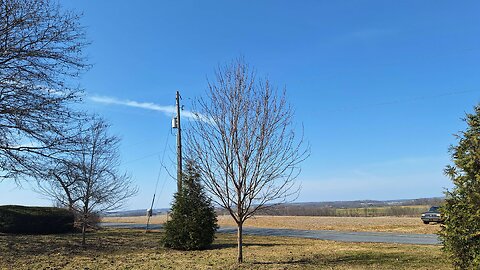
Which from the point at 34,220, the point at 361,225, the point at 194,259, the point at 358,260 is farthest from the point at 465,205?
the point at 361,225

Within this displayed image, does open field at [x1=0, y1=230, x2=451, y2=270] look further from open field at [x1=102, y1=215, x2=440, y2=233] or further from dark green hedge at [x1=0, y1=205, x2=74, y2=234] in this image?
open field at [x1=102, y1=215, x2=440, y2=233]

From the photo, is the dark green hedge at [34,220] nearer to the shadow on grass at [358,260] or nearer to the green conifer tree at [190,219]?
the green conifer tree at [190,219]

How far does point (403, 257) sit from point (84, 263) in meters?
8.74

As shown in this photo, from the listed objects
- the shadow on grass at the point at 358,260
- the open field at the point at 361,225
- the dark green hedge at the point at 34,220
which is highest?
the dark green hedge at the point at 34,220

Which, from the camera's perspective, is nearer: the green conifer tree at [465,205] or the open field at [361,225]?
the green conifer tree at [465,205]

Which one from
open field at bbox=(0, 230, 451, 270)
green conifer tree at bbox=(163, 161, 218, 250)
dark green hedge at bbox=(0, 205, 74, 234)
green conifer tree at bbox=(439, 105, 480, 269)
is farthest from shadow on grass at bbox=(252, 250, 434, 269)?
dark green hedge at bbox=(0, 205, 74, 234)

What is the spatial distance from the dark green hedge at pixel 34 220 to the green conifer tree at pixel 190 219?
8.86 metres

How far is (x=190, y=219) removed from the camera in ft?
45.8

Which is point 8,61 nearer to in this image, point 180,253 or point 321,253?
point 180,253

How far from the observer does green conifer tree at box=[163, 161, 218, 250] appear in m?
13.8

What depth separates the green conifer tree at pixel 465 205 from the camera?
5.97 meters

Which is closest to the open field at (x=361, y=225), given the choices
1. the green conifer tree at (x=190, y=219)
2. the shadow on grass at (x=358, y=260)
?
the shadow on grass at (x=358, y=260)

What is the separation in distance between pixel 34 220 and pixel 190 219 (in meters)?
10.0

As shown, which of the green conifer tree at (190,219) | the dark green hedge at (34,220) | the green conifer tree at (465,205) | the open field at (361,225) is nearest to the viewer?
the green conifer tree at (465,205)
